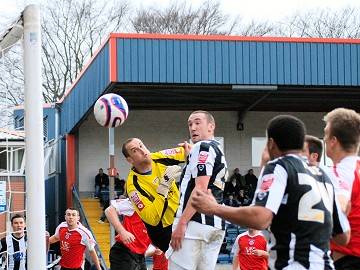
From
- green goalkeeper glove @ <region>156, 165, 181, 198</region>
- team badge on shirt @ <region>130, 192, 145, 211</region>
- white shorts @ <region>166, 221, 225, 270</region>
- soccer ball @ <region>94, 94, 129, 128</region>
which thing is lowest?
white shorts @ <region>166, 221, 225, 270</region>

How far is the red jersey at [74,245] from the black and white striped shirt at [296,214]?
467 inches

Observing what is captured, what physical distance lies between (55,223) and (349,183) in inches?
1054

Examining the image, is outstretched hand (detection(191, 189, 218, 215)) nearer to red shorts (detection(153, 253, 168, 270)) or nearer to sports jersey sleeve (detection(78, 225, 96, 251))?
red shorts (detection(153, 253, 168, 270))

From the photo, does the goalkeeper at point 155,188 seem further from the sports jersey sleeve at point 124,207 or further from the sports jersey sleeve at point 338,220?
the sports jersey sleeve at point 338,220

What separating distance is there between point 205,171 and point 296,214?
2541mm

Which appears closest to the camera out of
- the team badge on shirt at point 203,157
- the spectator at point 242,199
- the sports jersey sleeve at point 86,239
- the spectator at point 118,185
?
the team badge on shirt at point 203,157

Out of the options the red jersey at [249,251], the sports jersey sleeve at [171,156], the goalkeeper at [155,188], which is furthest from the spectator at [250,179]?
the sports jersey sleeve at [171,156]

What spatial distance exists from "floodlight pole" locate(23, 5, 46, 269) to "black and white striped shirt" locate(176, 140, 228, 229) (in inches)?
69.0

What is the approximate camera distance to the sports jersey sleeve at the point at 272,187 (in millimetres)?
5215

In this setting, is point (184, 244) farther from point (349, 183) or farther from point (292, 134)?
point (292, 134)

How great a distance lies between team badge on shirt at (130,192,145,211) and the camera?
952cm

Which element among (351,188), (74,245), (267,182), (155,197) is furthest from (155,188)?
(74,245)

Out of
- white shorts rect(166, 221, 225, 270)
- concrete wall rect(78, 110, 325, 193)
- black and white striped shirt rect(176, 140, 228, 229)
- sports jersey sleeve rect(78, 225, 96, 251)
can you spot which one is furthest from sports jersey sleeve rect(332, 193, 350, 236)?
concrete wall rect(78, 110, 325, 193)

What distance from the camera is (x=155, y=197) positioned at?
9414 mm
